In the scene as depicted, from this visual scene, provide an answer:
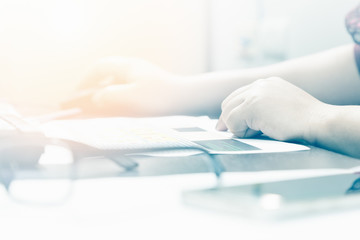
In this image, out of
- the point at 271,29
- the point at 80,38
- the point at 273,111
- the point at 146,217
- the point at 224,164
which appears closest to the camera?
the point at 146,217

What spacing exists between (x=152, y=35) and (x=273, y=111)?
2.13 feet

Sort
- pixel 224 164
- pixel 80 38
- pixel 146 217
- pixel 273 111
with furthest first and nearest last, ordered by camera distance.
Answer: pixel 80 38, pixel 273 111, pixel 224 164, pixel 146 217

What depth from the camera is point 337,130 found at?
388 millimetres

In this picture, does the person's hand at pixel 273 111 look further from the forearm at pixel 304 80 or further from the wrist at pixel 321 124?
the forearm at pixel 304 80

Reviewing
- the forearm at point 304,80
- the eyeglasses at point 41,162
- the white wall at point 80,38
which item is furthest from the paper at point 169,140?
the white wall at point 80,38

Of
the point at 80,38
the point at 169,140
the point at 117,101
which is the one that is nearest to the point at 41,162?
the point at 169,140

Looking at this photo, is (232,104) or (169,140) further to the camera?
(232,104)

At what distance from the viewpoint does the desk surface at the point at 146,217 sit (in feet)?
0.64

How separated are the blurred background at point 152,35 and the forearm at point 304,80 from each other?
30 cm

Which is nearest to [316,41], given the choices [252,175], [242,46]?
[242,46]

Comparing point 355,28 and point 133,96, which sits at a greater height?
point 355,28

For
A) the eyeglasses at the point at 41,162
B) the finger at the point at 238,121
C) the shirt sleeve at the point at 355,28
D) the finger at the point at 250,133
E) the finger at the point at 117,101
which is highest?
the shirt sleeve at the point at 355,28

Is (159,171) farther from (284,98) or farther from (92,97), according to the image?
(92,97)

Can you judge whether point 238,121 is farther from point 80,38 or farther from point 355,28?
point 80,38
